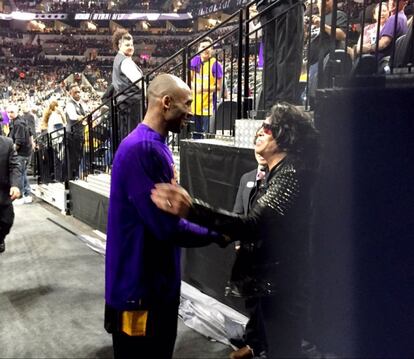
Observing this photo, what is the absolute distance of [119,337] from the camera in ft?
5.75

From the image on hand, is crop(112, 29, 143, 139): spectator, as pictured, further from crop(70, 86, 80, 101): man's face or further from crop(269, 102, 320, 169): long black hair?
crop(269, 102, 320, 169): long black hair

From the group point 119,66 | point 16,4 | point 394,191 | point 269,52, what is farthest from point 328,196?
point 16,4

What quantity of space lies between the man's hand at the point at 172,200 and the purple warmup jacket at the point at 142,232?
0.03 meters

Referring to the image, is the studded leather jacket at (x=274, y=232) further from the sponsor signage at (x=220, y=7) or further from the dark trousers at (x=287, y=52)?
the sponsor signage at (x=220, y=7)

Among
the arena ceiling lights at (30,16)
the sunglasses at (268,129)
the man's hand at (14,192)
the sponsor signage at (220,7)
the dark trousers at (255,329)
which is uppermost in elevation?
the arena ceiling lights at (30,16)

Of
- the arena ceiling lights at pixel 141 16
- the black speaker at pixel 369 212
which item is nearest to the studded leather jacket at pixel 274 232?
the black speaker at pixel 369 212

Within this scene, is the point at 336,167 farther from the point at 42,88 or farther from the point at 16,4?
the point at 16,4

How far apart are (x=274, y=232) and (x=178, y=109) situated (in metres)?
0.61

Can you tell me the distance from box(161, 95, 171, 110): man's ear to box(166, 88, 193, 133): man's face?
0.01 m

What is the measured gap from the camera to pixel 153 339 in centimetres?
173

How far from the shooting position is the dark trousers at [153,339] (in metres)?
1.72

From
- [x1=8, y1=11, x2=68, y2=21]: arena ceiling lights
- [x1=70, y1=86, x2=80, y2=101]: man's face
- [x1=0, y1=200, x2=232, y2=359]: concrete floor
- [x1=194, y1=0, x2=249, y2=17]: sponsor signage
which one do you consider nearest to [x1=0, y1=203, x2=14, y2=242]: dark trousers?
[x1=0, y1=200, x2=232, y2=359]: concrete floor

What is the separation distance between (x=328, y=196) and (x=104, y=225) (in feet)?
15.3

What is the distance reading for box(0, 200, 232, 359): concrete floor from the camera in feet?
10.2
